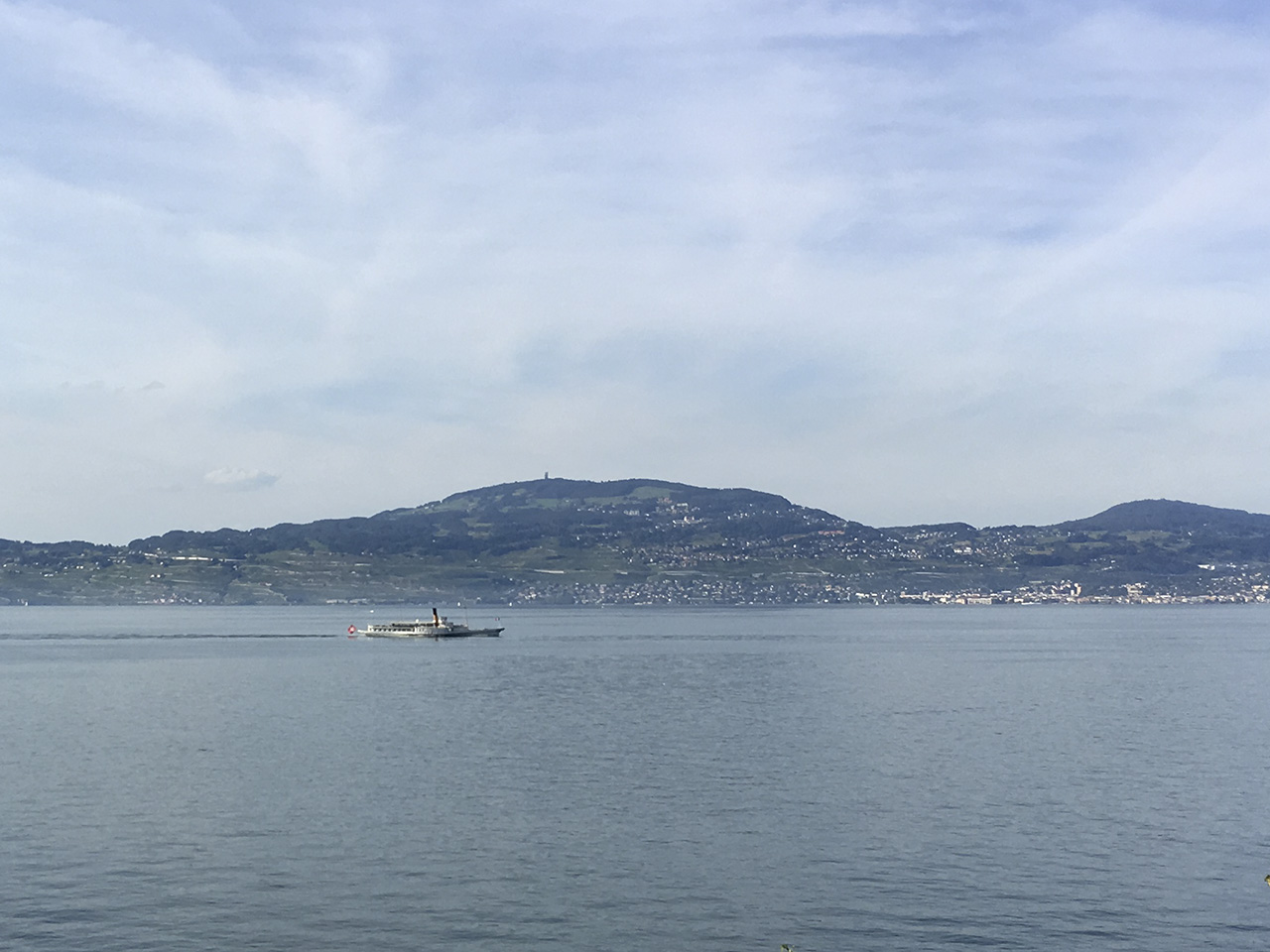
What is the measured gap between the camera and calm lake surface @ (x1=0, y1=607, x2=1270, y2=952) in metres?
42.6

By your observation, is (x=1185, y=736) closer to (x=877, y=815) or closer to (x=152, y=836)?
(x=877, y=815)

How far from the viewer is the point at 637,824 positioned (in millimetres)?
57656

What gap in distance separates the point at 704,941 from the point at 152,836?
27462mm

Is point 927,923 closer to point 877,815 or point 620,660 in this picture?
point 877,815

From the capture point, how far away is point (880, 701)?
11369 centimetres

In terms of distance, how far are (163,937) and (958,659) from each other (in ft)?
485

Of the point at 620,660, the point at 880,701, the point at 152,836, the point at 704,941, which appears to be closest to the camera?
the point at 704,941

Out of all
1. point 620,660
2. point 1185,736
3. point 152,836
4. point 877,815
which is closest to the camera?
point 152,836

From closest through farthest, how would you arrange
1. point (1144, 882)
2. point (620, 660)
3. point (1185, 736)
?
point (1144, 882), point (1185, 736), point (620, 660)

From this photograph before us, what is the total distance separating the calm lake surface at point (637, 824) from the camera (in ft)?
140

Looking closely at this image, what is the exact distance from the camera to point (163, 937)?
1618 inches

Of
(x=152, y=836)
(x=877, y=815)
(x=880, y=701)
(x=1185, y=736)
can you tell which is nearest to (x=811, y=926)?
(x=877, y=815)

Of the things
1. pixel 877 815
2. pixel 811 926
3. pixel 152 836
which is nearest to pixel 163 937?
pixel 152 836

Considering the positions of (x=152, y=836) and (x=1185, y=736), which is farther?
(x=1185, y=736)
